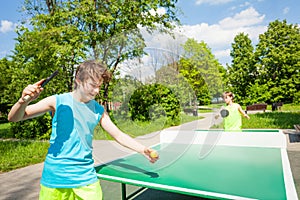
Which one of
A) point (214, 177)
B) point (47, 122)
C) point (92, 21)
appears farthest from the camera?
point (47, 122)

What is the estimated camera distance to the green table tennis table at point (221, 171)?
2.05 meters

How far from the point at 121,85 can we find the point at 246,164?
178 centimetres

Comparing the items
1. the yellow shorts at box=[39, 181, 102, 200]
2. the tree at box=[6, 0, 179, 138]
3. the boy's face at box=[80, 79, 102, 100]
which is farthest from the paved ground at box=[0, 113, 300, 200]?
the tree at box=[6, 0, 179, 138]

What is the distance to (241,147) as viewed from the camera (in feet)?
13.6

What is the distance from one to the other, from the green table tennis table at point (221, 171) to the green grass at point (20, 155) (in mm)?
3718

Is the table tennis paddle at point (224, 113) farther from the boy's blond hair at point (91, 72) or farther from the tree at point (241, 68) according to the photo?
the tree at point (241, 68)

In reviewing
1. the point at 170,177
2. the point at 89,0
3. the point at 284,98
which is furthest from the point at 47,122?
the point at 284,98

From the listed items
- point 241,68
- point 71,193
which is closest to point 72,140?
point 71,193

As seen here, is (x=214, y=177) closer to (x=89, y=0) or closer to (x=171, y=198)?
(x=171, y=198)

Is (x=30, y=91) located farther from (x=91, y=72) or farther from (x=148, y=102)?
(x=148, y=102)

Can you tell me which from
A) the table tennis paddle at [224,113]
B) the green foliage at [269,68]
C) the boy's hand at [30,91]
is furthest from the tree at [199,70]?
the green foliage at [269,68]

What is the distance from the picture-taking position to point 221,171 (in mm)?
2670

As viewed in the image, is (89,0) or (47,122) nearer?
(89,0)

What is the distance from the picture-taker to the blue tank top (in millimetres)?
1707
